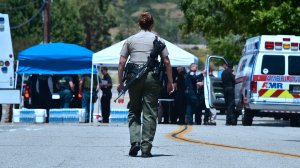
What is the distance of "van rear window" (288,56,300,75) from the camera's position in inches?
1079

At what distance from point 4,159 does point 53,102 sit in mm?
18525

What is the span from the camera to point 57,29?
9206 centimetres

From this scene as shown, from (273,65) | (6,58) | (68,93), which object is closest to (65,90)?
(68,93)

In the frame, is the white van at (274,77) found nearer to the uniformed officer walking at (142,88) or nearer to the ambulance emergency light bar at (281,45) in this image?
the ambulance emergency light bar at (281,45)

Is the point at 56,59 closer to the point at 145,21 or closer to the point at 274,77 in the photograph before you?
the point at 274,77

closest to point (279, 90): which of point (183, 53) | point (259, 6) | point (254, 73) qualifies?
point (254, 73)

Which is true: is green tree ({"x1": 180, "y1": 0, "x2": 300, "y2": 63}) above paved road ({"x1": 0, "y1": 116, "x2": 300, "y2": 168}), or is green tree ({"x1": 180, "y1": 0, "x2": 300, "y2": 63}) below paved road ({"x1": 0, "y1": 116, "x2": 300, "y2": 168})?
above

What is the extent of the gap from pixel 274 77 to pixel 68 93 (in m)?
7.15

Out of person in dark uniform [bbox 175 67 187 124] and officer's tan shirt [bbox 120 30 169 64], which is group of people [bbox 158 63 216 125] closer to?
person in dark uniform [bbox 175 67 187 124]

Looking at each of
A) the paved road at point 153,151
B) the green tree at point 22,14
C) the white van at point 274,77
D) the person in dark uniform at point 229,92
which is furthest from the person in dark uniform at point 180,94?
the green tree at point 22,14

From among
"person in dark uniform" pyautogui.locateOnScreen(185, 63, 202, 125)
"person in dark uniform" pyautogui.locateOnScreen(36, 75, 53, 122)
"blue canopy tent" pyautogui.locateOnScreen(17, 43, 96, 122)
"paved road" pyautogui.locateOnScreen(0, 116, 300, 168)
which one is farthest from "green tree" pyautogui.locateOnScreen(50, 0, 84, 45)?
"paved road" pyautogui.locateOnScreen(0, 116, 300, 168)

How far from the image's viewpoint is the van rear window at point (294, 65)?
89.9 ft

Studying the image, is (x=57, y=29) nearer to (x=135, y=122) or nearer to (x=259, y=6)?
(x=259, y=6)

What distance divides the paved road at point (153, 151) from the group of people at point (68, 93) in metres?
9.32
